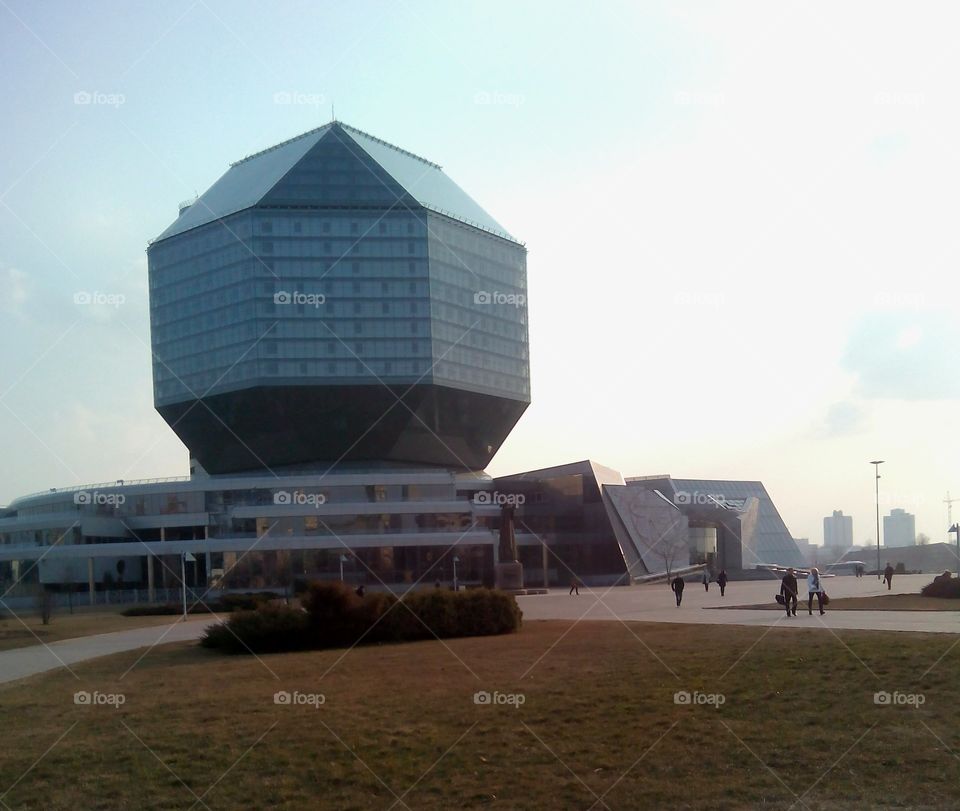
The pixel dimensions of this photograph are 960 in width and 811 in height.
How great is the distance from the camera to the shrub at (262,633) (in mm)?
22969

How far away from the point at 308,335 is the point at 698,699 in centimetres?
7916

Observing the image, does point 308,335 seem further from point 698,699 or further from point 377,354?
point 698,699

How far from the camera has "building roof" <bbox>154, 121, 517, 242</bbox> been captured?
9306cm

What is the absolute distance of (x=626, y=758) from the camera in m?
10.4

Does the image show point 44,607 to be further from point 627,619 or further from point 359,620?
point 627,619

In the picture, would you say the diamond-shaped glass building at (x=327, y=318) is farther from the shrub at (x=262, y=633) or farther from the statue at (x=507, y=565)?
the shrub at (x=262, y=633)

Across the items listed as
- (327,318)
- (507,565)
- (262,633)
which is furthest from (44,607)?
(327,318)

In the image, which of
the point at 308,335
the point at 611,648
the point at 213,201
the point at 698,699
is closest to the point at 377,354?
the point at 308,335

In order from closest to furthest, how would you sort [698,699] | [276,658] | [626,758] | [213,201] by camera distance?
[626,758] → [698,699] → [276,658] → [213,201]

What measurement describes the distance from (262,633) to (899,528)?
162171 mm

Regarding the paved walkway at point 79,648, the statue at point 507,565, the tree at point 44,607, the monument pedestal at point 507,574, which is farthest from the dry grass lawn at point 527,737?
the monument pedestal at point 507,574

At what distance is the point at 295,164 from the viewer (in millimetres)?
91812

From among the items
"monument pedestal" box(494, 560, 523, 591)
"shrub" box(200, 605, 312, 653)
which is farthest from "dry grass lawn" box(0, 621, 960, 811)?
"monument pedestal" box(494, 560, 523, 591)

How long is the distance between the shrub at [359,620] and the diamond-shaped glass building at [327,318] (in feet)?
210
